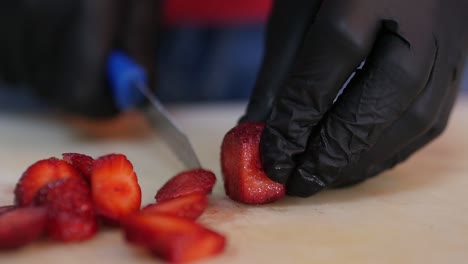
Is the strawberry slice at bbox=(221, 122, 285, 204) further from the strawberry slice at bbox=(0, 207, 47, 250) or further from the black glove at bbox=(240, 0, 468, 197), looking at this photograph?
the strawberry slice at bbox=(0, 207, 47, 250)

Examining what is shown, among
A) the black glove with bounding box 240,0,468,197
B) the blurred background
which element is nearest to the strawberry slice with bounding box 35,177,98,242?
the black glove with bounding box 240,0,468,197

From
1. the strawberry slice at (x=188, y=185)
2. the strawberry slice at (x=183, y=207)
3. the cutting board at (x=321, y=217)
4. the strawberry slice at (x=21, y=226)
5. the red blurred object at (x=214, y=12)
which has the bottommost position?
the cutting board at (x=321, y=217)

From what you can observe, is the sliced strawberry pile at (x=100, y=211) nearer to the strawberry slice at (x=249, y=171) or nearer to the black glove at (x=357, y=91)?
the strawberry slice at (x=249, y=171)

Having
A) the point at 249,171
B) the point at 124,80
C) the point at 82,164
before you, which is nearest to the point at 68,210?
the point at 82,164

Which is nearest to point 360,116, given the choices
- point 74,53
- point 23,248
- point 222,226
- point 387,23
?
point 387,23

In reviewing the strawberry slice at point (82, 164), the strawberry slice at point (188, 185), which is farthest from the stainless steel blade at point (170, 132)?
the strawberry slice at point (82, 164)

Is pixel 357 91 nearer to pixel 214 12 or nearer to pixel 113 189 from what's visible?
pixel 113 189

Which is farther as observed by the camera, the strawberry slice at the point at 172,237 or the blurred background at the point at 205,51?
the blurred background at the point at 205,51
